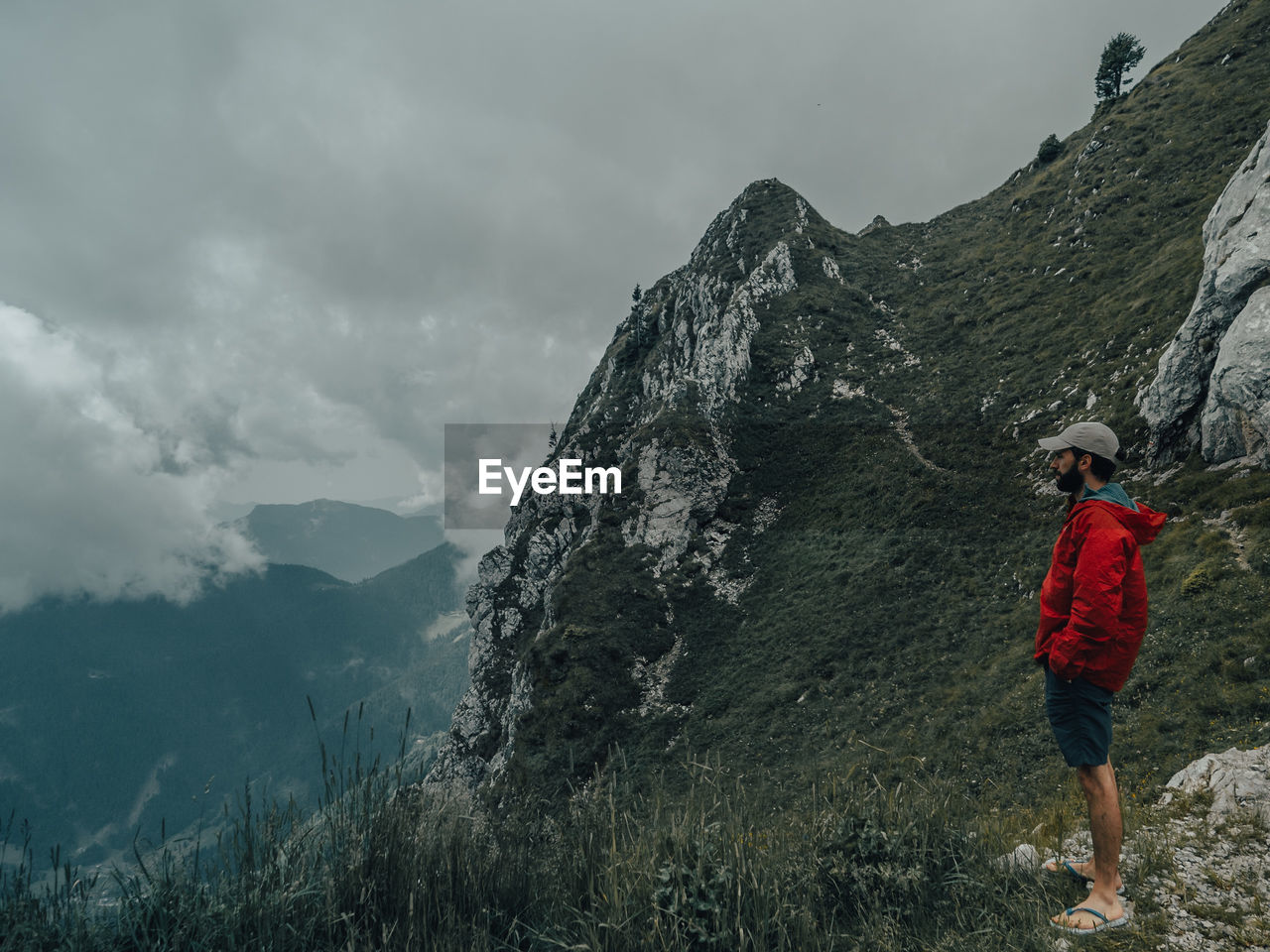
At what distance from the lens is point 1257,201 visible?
2681cm

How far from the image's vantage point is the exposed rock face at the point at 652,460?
57000 millimetres

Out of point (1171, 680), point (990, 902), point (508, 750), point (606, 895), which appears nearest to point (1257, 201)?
point (1171, 680)

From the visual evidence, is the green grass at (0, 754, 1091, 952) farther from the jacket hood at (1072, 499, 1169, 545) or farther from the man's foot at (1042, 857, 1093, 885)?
the jacket hood at (1072, 499, 1169, 545)

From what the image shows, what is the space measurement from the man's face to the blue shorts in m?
1.90

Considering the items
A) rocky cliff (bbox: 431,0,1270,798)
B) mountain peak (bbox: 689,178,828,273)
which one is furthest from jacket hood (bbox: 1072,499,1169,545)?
mountain peak (bbox: 689,178,828,273)

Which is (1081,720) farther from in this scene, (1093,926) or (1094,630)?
(1093,926)

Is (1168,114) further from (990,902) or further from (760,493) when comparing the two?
(990,902)

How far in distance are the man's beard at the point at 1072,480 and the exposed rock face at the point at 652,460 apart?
40.5 meters

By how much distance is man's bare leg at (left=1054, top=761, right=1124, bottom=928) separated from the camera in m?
4.90

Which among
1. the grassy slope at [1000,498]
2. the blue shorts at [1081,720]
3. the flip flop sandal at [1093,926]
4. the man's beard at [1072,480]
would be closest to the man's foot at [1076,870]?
the flip flop sandal at [1093,926]

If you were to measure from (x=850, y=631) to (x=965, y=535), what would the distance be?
9.60 metres

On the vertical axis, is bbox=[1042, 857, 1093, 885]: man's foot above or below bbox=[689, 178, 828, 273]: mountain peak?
below

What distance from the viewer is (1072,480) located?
571 cm

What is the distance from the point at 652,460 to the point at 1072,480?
57.3 m
